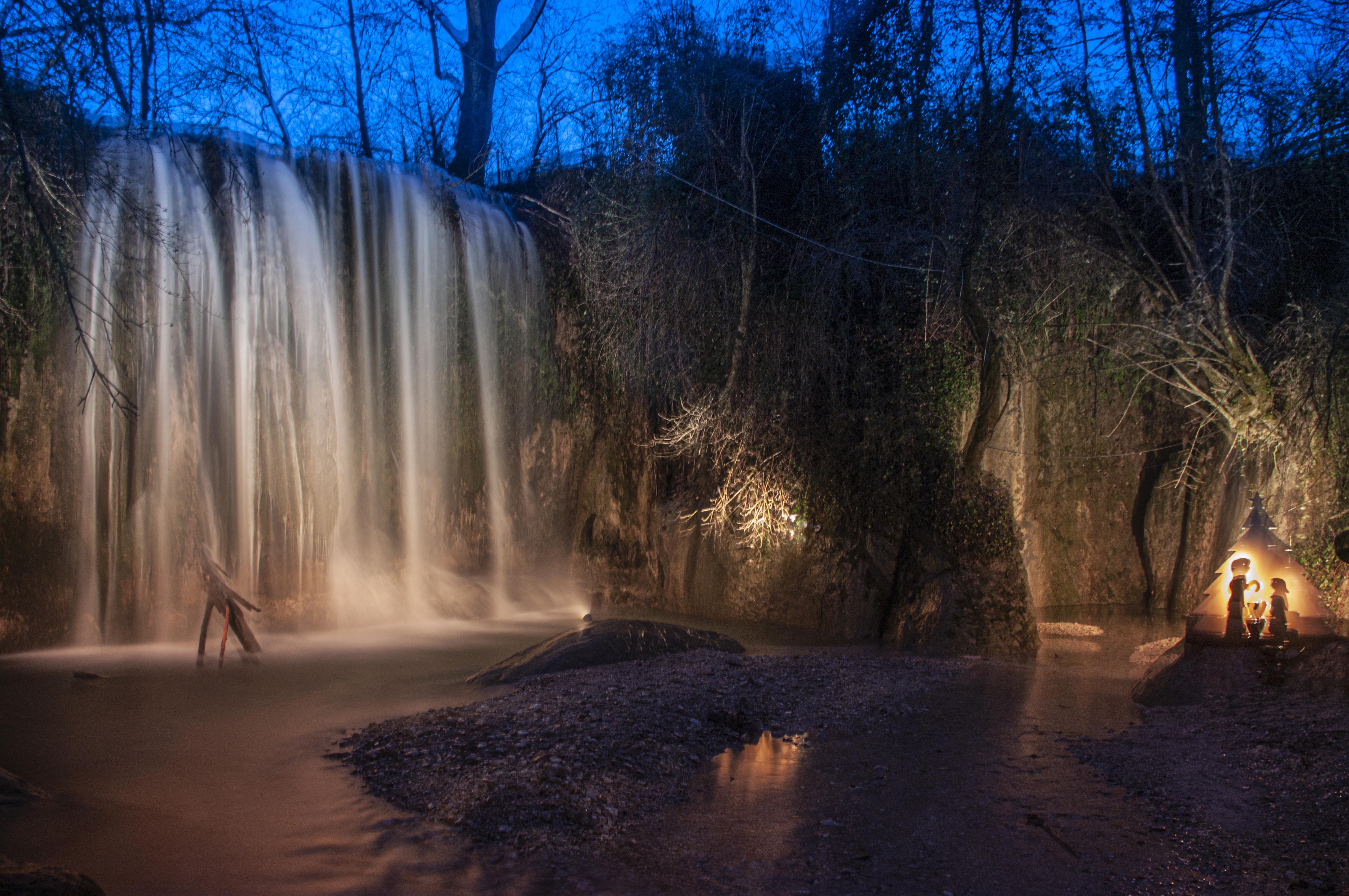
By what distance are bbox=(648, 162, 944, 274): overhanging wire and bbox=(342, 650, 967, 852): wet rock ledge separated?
410 cm

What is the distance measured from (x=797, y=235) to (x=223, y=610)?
674 cm

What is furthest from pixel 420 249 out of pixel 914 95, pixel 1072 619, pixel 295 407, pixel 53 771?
pixel 1072 619

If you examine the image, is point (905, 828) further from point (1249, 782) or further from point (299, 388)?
point (299, 388)

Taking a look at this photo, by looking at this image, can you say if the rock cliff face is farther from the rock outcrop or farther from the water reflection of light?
the rock outcrop

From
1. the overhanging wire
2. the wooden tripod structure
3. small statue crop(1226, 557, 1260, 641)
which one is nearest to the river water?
the wooden tripod structure

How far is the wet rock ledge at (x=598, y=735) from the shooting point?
4.02 metres

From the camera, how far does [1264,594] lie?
5.54 meters

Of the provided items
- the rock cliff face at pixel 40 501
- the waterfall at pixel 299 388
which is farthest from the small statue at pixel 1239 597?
the rock cliff face at pixel 40 501

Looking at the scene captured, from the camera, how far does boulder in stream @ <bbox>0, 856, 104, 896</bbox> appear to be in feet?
9.30

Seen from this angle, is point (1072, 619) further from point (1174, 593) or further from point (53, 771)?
point (53, 771)

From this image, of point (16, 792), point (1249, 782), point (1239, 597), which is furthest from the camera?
point (1239, 597)

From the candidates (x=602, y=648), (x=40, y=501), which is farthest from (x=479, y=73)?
(x=602, y=648)

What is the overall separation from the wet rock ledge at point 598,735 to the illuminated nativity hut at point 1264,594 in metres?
2.07

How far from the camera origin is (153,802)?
4496mm
